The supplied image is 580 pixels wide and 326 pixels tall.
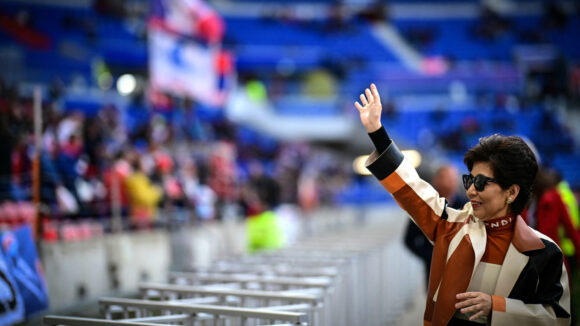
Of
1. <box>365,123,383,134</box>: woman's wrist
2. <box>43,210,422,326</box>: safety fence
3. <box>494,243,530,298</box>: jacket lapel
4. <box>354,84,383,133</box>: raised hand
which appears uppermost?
<box>354,84,383,133</box>: raised hand

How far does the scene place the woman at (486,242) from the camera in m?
2.13

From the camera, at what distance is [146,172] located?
346 inches

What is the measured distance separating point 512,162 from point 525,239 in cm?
30

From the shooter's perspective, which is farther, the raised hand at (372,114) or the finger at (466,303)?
the raised hand at (372,114)

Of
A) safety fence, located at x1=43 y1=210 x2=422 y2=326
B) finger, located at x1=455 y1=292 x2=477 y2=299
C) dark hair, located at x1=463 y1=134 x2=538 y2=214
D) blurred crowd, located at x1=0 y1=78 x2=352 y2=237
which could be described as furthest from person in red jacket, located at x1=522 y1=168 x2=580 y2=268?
blurred crowd, located at x1=0 y1=78 x2=352 y2=237

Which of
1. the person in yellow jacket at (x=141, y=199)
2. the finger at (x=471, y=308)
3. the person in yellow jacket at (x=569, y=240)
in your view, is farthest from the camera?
the person in yellow jacket at (x=141, y=199)

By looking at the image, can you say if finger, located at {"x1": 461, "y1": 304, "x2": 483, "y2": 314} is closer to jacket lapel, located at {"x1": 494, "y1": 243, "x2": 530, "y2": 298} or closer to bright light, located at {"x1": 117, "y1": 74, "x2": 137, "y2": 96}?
jacket lapel, located at {"x1": 494, "y1": 243, "x2": 530, "y2": 298}

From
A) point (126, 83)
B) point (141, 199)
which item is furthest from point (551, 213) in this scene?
point (141, 199)

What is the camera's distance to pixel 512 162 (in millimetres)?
2209

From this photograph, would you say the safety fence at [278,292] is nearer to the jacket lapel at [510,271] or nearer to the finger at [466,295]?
the finger at [466,295]

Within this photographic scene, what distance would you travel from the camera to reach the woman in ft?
6.99

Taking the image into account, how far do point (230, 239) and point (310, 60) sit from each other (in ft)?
80.0

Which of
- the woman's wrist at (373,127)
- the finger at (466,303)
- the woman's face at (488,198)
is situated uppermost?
the woman's wrist at (373,127)

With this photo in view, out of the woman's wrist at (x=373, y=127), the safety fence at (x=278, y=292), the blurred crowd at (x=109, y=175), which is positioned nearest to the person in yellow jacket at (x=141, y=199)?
the blurred crowd at (x=109, y=175)
